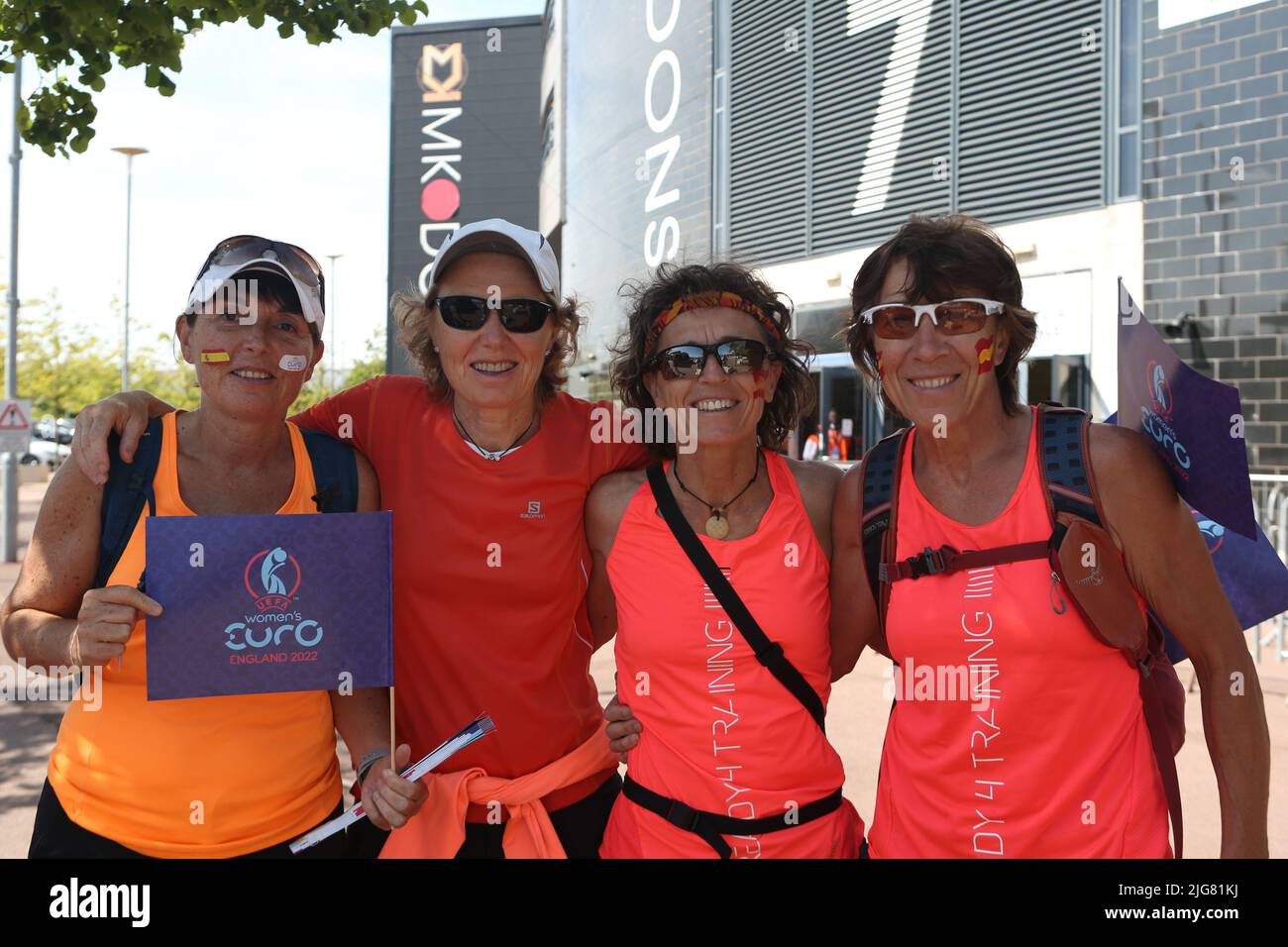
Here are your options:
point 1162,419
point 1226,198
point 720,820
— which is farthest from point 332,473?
point 1226,198

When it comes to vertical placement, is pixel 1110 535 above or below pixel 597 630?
above

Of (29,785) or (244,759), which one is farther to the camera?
(29,785)

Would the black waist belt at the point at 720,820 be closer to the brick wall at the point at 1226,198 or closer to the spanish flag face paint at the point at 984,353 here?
the spanish flag face paint at the point at 984,353

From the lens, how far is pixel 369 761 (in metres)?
2.56

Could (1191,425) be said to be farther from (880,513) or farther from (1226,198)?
(1226,198)

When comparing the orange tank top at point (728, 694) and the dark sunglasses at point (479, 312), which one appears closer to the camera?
the orange tank top at point (728, 694)

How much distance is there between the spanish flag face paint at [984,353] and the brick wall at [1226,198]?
33.0ft

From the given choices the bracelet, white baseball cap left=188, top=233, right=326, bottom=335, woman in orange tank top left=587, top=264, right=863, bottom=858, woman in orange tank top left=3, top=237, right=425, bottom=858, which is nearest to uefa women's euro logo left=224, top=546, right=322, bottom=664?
woman in orange tank top left=3, top=237, right=425, bottom=858

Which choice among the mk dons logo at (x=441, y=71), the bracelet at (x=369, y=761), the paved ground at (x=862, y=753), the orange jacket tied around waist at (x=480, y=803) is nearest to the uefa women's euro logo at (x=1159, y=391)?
the orange jacket tied around waist at (x=480, y=803)

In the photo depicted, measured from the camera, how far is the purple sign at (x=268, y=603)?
223 centimetres

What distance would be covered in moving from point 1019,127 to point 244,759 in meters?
14.3
